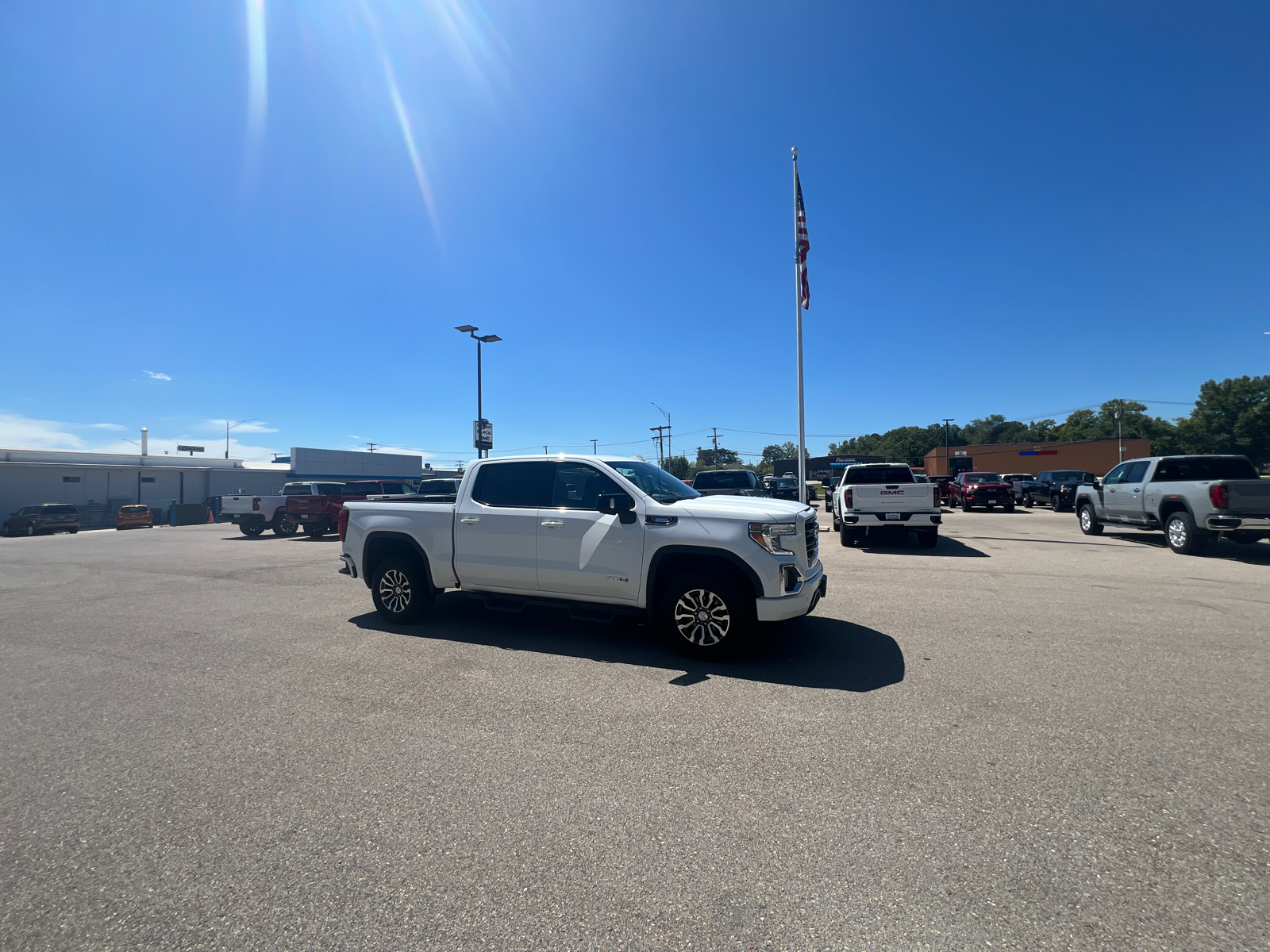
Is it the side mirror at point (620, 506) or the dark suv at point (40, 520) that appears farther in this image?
the dark suv at point (40, 520)

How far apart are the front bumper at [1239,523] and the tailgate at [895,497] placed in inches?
181

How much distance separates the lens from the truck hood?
17.4 feet

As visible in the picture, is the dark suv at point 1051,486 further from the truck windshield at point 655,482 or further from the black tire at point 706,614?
the black tire at point 706,614

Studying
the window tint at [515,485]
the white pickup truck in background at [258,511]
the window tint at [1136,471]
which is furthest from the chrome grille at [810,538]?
the white pickup truck in background at [258,511]

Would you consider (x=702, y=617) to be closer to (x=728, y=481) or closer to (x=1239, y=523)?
(x=1239, y=523)

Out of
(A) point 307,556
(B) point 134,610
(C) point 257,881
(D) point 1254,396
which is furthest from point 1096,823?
(D) point 1254,396

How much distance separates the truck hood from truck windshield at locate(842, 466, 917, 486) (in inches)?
358

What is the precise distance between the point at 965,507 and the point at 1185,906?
26.8m

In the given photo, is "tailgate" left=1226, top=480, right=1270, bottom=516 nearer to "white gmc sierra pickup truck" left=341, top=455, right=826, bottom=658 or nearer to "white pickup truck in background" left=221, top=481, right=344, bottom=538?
"white gmc sierra pickup truck" left=341, top=455, right=826, bottom=658

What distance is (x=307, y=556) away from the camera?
1384cm

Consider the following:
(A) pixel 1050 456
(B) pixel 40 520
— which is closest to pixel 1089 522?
(B) pixel 40 520

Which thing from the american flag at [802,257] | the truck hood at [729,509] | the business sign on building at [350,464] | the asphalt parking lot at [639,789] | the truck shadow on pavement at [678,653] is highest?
the american flag at [802,257]

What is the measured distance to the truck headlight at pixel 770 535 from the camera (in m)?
5.20

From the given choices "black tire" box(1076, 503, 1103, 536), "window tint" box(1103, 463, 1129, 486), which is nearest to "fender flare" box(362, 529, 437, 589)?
"window tint" box(1103, 463, 1129, 486)
